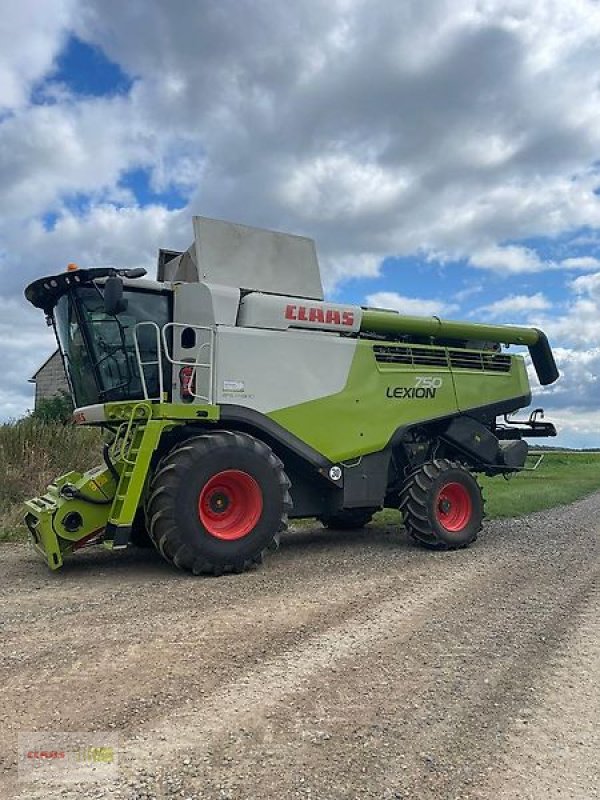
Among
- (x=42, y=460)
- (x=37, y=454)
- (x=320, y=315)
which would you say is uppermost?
(x=320, y=315)

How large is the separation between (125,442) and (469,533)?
4670 millimetres

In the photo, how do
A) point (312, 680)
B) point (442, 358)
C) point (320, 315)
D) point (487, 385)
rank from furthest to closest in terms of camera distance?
1. point (487, 385)
2. point (442, 358)
3. point (320, 315)
4. point (312, 680)

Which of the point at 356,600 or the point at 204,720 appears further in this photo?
the point at 356,600

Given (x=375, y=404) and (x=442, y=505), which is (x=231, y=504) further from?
(x=442, y=505)

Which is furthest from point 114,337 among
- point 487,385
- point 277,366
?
point 487,385

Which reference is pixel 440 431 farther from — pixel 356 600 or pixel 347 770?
pixel 347 770

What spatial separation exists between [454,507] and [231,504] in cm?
345

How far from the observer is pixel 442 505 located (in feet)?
30.1

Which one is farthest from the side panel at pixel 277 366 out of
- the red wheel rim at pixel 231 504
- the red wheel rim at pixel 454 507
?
the red wheel rim at pixel 454 507

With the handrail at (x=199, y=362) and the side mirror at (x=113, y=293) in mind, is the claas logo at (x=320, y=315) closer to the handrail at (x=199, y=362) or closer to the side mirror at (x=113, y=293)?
the handrail at (x=199, y=362)

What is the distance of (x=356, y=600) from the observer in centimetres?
604

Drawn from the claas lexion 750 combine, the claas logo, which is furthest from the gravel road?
the claas logo

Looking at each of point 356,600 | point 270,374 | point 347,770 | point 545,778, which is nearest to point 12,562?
point 270,374

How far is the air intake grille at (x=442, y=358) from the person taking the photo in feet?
30.0
